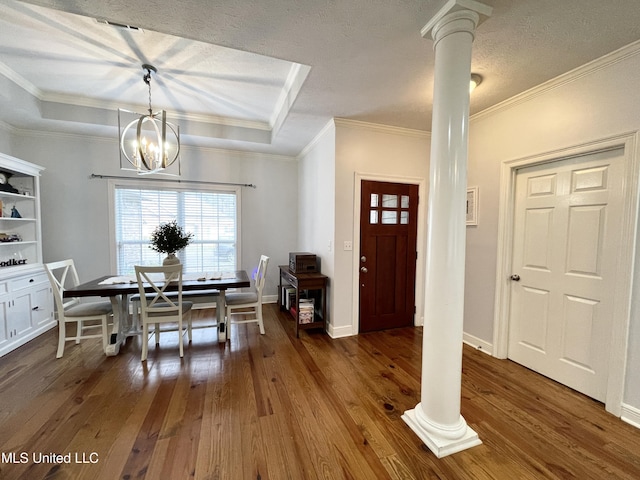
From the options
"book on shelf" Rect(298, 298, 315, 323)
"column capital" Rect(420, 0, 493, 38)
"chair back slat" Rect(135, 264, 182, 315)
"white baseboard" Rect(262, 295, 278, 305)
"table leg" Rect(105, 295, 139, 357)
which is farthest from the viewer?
"white baseboard" Rect(262, 295, 278, 305)

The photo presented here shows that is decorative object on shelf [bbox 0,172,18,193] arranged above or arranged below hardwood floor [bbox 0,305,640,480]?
above

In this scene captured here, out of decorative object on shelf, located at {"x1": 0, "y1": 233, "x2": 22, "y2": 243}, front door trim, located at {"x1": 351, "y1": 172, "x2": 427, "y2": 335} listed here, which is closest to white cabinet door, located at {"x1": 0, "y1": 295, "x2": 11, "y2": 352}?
decorative object on shelf, located at {"x1": 0, "y1": 233, "x2": 22, "y2": 243}

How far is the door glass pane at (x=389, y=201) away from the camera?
329 centimetres

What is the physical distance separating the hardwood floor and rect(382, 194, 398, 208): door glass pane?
1.78m

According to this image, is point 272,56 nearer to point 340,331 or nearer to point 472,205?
point 472,205

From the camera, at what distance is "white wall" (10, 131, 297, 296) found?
3576 mm

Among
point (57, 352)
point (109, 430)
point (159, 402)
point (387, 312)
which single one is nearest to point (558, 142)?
point (387, 312)

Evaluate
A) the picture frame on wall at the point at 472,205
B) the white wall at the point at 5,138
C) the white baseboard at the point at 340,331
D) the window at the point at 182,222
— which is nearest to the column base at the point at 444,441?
the white baseboard at the point at 340,331

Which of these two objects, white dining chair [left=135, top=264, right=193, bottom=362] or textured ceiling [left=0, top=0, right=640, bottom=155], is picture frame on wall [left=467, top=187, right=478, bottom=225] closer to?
textured ceiling [left=0, top=0, right=640, bottom=155]

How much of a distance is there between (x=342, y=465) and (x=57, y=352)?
312 cm

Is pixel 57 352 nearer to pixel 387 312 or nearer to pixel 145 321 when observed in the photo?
pixel 145 321

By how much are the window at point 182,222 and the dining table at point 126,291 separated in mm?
1079

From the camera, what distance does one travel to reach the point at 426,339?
1.67m

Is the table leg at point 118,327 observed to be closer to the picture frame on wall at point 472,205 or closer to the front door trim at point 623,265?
the picture frame on wall at point 472,205
